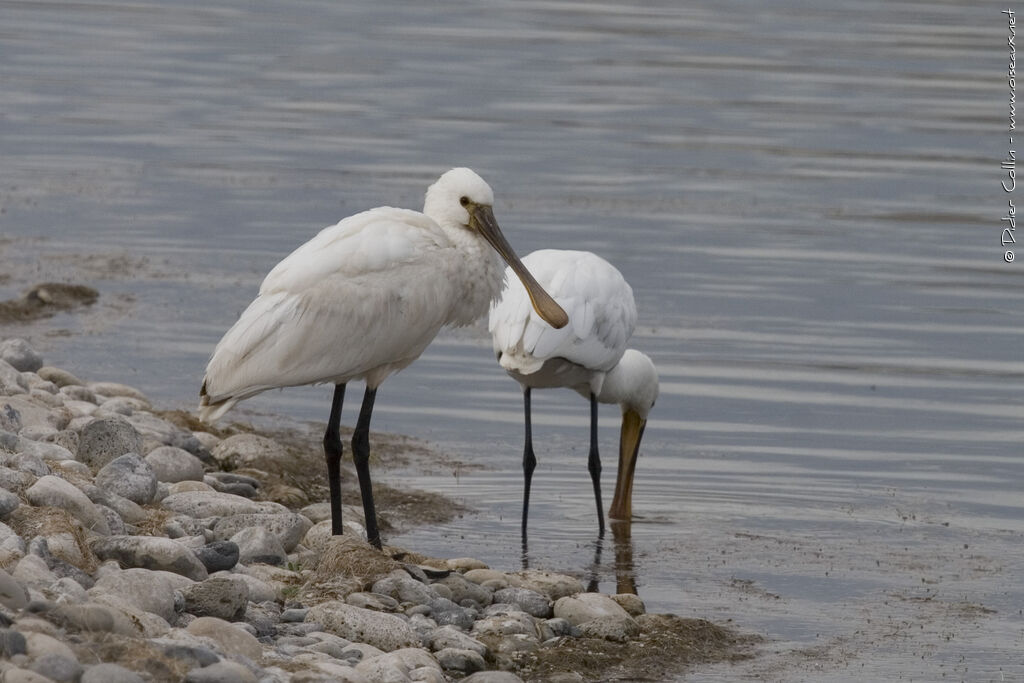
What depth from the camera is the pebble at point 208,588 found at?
6590 millimetres

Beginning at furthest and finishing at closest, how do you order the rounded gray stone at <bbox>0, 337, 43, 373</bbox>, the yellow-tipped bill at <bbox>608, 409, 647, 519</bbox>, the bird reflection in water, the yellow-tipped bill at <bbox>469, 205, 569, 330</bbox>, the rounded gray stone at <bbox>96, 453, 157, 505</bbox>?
the rounded gray stone at <bbox>0, 337, 43, 373</bbox> → the yellow-tipped bill at <bbox>608, 409, 647, 519</bbox> → the bird reflection in water → the yellow-tipped bill at <bbox>469, 205, 569, 330</bbox> → the rounded gray stone at <bbox>96, 453, 157, 505</bbox>

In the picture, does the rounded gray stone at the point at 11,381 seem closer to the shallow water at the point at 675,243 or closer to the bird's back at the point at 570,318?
the shallow water at the point at 675,243

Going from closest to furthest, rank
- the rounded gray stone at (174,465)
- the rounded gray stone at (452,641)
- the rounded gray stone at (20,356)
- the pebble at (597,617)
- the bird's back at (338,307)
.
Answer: the rounded gray stone at (452,641) < the pebble at (597,617) < the bird's back at (338,307) < the rounded gray stone at (174,465) < the rounded gray stone at (20,356)

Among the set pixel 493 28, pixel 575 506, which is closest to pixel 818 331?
pixel 575 506

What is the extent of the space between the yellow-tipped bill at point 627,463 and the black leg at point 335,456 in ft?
8.29

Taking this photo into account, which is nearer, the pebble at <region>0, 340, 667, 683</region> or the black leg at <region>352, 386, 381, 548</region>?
the pebble at <region>0, 340, 667, 683</region>

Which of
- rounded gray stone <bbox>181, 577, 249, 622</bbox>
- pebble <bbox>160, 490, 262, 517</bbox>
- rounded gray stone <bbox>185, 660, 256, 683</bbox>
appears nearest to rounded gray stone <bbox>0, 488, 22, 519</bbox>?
rounded gray stone <bbox>181, 577, 249, 622</bbox>

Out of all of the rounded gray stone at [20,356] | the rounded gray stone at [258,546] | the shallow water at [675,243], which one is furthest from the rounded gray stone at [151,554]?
the rounded gray stone at [20,356]

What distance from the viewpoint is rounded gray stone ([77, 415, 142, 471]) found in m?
9.81

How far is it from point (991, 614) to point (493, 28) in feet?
84.2

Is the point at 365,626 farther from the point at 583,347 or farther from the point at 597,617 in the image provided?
the point at 583,347

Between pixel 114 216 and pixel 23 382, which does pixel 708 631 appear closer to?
pixel 23 382

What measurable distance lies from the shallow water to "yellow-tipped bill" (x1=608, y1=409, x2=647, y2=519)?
0.15 metres

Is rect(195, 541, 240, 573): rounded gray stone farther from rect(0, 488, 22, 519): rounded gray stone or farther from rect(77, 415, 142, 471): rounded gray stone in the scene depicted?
rect(77, 415, 142, 471): rounded gray stone
